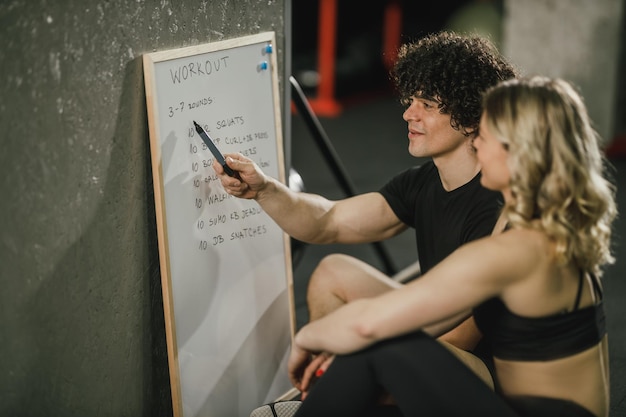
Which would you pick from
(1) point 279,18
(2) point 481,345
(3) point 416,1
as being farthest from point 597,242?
(3) point 416,1

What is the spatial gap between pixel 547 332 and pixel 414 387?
0.31 metres

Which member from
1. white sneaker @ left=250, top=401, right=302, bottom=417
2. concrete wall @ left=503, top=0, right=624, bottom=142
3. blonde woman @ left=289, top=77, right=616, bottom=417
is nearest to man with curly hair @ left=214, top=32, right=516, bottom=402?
white sneaker @ left=250, top=401, right=302, bottom=417

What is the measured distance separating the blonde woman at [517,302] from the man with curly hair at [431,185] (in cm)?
36

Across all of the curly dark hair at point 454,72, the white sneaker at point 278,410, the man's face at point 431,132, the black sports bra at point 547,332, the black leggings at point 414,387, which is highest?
the curly dark hair at point 454,72

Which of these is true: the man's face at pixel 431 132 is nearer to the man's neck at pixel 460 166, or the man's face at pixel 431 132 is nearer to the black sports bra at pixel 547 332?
the man's neck at pixel 460 166

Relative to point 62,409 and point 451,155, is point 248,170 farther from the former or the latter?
point 62,409

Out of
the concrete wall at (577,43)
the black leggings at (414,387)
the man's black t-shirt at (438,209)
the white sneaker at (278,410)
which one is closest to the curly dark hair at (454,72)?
the man's black t-shirt at (438,209)

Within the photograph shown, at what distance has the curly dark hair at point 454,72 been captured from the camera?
2317 mm

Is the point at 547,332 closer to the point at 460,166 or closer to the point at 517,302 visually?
the point at 517,302

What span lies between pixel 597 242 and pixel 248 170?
958mm

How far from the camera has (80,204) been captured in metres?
2.01

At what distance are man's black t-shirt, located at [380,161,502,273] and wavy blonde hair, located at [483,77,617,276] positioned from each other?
39 centimetres

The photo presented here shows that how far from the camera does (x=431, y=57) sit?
7.84 feet

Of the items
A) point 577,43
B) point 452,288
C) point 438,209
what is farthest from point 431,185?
point 577,43
